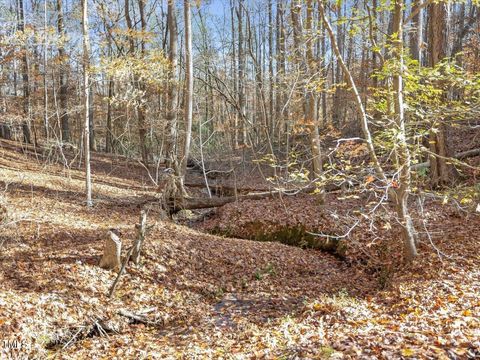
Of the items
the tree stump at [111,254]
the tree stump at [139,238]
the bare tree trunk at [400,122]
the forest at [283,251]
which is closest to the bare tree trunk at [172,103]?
the forest at [283,251]

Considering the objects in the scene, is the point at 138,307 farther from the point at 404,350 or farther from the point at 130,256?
the point at 404,350

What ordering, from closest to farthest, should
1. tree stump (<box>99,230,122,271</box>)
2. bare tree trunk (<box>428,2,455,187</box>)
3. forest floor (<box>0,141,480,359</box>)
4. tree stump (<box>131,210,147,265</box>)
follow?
forest floor (<box>0,141,480,359</box>) → tree stump (<box>99,230,122,271</box>) → tree stump (<box>131,210,147,265</box>) → bare tree trunk (<box>428,2,455,187</box>)

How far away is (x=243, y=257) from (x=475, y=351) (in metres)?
5.46

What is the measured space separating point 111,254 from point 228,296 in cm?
238

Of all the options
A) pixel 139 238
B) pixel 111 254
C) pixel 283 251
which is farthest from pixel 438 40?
pixel 111 254

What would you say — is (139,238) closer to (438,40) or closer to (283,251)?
(283,251)

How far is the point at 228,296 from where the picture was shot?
25.1 ft

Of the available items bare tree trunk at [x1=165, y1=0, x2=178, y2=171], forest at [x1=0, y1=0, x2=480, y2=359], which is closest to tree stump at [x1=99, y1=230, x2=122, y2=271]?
forest at [x1=0, y1=0, x2=480, y2=359]

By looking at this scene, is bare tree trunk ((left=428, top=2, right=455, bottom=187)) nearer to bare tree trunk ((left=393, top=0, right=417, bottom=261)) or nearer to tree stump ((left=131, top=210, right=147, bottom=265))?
bare tree trunk ((left=393, top=0, right=417, bottom=261))

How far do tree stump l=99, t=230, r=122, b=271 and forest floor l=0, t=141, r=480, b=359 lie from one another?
0.18m

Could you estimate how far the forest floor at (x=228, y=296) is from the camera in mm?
4945

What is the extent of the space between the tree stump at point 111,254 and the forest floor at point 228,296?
18cm

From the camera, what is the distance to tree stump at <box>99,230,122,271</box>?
7367mm

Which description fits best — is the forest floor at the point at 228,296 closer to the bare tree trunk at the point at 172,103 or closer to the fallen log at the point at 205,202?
the fallen log at the point at 205,202
